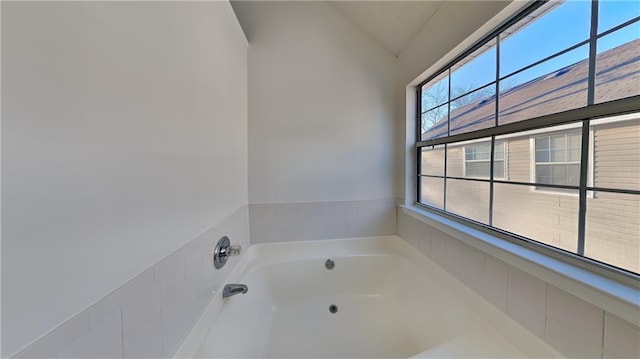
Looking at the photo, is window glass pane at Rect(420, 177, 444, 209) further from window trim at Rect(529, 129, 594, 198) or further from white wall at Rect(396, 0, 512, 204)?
window trim at Rect(529, 129, 594, 198)

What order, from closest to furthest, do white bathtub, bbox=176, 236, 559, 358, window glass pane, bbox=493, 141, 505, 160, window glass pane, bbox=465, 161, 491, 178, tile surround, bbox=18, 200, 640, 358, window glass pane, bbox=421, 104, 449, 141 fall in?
tile surround, bbox=18, 200, 640, 358 → white bathtub, bbox=176, 236, 559, 358 → window glass pane, bbox=493, 141, 505, 160 → window glass pane, bbox=465, 161, 491, 178 → window glass pane, bbox=421, 104, 449, 141

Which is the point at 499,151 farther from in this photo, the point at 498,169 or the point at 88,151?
the point at 88,151

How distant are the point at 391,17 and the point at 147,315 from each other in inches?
90.7

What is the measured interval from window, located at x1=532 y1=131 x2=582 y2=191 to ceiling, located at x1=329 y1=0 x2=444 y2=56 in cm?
115

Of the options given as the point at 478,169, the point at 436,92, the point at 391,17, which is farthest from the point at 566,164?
the point at 391,17

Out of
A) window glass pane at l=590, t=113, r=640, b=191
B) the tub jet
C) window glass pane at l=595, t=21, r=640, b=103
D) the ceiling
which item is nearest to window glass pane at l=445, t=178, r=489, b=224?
window glass pane at l=590, t=113, r=640, b=191

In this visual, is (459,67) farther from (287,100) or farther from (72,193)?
(72,193)

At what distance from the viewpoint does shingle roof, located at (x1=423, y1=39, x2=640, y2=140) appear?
2.41ft

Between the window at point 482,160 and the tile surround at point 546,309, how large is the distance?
427 mm

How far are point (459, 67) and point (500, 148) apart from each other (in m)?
0.69

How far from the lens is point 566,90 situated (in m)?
0.91

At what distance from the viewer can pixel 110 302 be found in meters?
0.59

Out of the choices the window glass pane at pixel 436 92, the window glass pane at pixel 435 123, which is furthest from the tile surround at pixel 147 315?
the window glass pane at pixel 436 92

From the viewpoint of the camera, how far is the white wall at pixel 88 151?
16.3 inches
